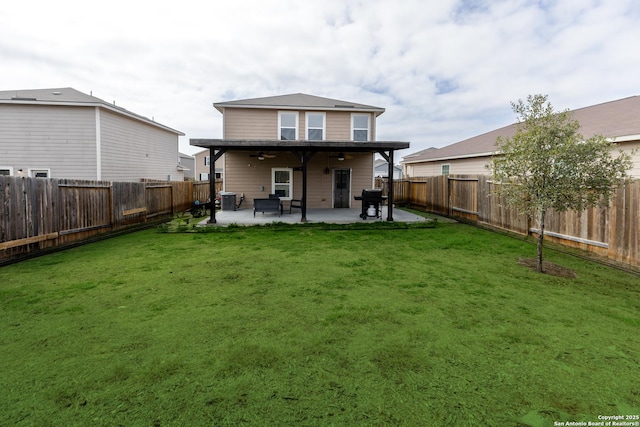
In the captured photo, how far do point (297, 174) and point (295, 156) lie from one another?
3.05 ft

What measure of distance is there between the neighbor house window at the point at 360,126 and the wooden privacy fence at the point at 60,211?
357 inches

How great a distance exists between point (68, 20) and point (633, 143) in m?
17.4

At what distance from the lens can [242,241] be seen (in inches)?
333

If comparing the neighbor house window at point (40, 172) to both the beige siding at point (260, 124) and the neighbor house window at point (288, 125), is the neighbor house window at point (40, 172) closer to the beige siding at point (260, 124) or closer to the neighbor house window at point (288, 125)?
the beige siding at point (260, 124)

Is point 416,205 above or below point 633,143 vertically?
below

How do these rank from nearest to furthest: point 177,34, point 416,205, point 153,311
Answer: point 153,311 < point 177,34 < point 416,205

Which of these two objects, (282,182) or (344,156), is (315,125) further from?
(282,182)

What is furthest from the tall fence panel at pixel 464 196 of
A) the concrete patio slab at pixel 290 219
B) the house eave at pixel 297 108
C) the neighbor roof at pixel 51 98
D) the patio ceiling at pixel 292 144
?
the neighbor roof at pixel 51 98

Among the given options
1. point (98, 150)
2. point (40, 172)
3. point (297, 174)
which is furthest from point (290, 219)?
point (40, 172)

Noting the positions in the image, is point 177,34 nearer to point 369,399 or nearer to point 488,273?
point 488,273

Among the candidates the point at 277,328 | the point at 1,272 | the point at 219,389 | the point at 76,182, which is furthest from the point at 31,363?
the point at 76,182

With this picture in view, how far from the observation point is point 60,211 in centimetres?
735

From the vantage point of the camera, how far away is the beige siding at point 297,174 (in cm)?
1491

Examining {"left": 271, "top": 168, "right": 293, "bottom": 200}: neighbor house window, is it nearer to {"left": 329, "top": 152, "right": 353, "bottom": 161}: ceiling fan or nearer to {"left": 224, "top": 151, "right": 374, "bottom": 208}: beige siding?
{"left": 224, "top": 151, "right": 374, "bottom": 208}: beige siding
